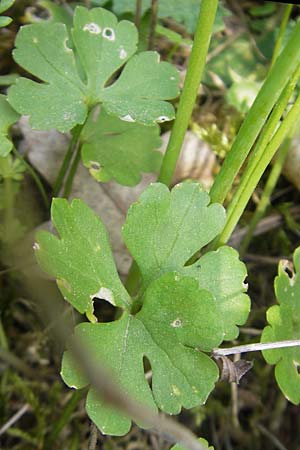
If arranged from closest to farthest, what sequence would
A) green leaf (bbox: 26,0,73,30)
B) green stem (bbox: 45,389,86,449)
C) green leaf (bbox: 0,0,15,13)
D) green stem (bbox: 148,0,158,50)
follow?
green leaf (bbox: 0,0,15,13) < green stem (bbox: 45,389,86,449) < green stem (bbox: 148,0,158,50) < green leaf (bbox: 26,0,73,30)

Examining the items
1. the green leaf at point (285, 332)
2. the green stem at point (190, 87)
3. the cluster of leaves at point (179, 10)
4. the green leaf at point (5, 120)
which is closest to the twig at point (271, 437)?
the green leaf at point (285, 332)

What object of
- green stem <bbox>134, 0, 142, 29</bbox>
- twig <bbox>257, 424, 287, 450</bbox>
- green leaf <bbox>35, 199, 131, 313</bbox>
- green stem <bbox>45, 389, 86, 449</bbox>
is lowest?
twig <bbox>257, 424, 287, 450</bbox>

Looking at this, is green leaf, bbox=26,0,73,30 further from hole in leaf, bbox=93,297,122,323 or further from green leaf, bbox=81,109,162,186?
hole in leaf, bbox=93,297,122,323

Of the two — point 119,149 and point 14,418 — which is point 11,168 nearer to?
point 119,149

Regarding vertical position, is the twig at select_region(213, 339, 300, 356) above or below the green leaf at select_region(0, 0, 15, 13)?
below

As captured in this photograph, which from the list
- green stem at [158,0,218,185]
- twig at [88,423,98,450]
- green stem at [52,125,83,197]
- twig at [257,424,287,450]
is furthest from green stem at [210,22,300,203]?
twig at [257,424,287,450]

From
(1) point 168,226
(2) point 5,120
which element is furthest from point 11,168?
(1) point 168,226

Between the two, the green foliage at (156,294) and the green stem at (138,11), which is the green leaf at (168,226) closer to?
the green foliage at (156,294)
